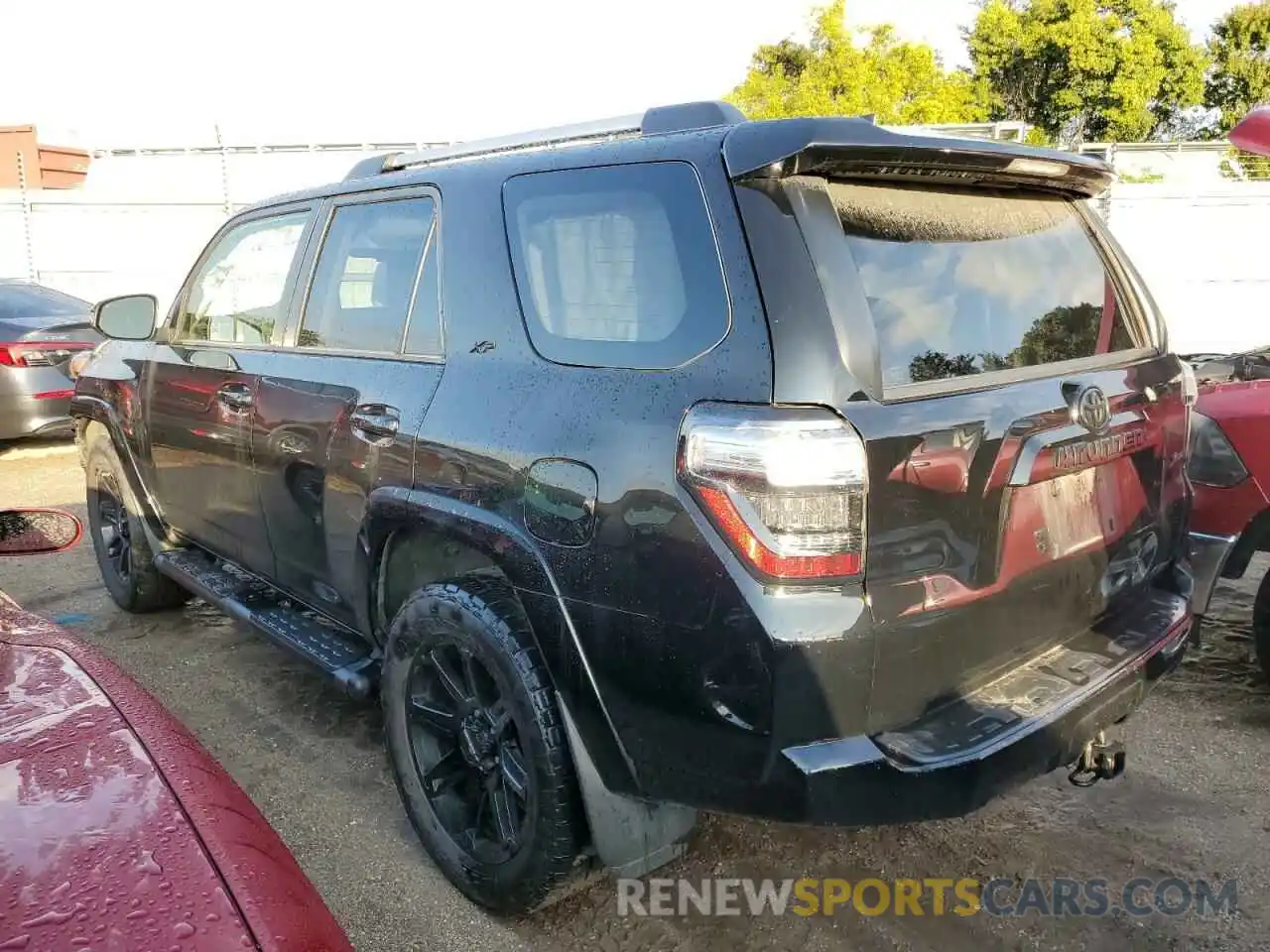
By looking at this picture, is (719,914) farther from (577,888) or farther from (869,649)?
(869,649)

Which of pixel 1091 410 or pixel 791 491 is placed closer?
pixel 791 491

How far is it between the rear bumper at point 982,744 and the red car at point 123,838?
3.20ft

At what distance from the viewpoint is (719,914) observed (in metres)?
2.60

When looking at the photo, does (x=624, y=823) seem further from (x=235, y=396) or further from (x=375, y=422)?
(x=235, y=396)

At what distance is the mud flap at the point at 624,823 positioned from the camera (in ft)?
7.25

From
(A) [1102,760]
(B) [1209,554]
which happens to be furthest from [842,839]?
(B) [1209,554]

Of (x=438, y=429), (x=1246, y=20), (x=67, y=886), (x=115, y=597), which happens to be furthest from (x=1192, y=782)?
(x=1246, y=20)

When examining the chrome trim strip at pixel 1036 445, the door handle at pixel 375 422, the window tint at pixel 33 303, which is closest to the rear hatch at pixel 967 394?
A: the chrome trim strip at pixel 1036 445

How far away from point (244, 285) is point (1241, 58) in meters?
41.3

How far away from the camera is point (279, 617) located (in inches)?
137

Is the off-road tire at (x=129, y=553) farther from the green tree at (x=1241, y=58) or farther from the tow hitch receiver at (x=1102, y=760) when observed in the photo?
the green tree at (x=1241, y=58)

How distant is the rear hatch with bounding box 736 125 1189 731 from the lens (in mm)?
1906

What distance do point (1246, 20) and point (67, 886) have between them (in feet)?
142

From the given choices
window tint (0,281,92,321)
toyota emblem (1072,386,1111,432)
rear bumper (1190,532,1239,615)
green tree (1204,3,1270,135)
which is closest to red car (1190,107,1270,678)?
rear bumper (1190,532,1239,615)
